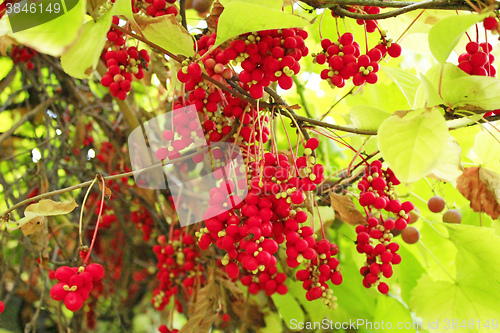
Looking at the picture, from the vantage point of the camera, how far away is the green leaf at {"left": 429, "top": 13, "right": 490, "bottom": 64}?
353 millimetres

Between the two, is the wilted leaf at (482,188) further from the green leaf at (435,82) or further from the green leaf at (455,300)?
the green leaf at (435,82)

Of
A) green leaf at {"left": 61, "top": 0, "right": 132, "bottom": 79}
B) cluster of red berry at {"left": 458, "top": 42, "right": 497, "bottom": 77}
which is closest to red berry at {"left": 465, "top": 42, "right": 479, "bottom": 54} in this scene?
cluster of red berry at {"left": 458, "top": 42, "right": 497, "bottom": 77}

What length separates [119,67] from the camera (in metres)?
0.58

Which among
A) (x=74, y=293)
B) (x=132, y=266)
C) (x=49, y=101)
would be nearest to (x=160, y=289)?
(x=132, y=266)

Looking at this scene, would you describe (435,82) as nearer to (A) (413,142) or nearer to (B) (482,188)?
(A) (413,142)

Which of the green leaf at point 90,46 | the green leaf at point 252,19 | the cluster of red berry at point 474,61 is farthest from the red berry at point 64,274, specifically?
the cluster of red berry at point 474,61

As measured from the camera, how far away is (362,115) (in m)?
0.48

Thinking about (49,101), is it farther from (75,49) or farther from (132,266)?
(75,49)

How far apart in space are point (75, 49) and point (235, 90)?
0.73 ft

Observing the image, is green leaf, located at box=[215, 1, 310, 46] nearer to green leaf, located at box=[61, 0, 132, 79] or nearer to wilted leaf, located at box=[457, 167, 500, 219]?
green leaf, located at box=[61, 0, 132, 79]

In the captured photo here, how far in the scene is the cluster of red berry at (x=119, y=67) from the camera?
1.87ft

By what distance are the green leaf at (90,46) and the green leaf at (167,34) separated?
0.04 metres

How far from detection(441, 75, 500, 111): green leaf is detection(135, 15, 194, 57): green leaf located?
1.02 ft

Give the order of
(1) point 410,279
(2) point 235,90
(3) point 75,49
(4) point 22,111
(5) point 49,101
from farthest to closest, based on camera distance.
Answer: (4) point 22,111, (5) point 49,101, (1) point 410,279, (2) point 235,90, (3) point 75,49
